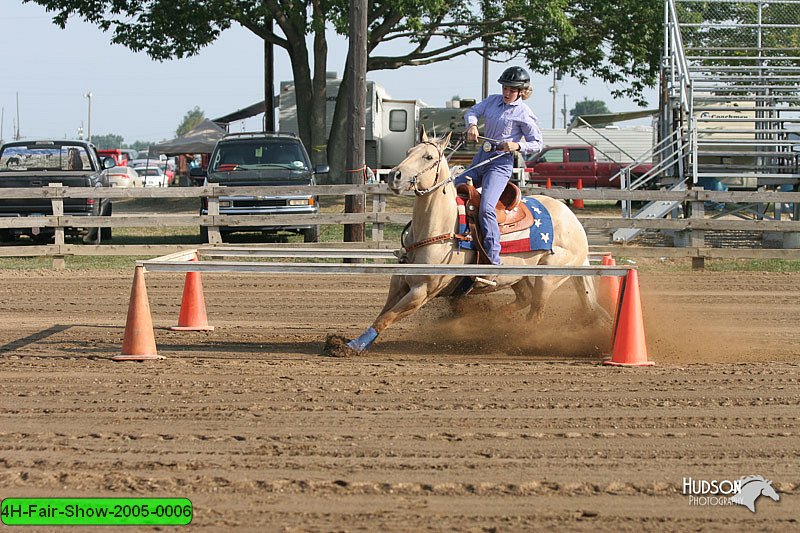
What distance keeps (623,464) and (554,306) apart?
6051 mm

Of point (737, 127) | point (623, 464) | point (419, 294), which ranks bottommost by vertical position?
point (623, 464)

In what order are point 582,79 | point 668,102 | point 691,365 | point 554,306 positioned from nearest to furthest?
point 691,365
point 554,306
point 668,102
point 582,79

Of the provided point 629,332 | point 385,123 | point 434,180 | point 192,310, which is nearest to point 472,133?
point 434,180

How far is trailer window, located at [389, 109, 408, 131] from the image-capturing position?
39.1 meters

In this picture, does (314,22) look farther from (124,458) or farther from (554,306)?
(124,458)

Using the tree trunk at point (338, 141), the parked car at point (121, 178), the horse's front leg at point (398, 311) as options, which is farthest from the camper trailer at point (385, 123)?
the horse's front leg at point (398, 311)

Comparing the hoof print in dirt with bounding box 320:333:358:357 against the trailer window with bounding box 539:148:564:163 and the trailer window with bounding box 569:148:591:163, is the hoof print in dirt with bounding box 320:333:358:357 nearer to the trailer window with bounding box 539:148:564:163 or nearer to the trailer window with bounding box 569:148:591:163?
the trailer window with bounding box 539:148:564:163

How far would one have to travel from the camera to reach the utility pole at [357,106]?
722 inches

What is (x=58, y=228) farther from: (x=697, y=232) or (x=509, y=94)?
(x=697, y=232)

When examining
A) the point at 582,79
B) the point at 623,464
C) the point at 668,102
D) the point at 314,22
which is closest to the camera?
the point at 623,464

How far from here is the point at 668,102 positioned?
24.0m

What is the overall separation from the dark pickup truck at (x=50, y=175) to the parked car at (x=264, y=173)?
231cm

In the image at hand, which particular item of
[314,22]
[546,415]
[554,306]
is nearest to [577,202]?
[314,22]

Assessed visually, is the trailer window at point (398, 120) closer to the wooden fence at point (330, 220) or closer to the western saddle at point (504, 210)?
the wooden fence at point (330, 220)
